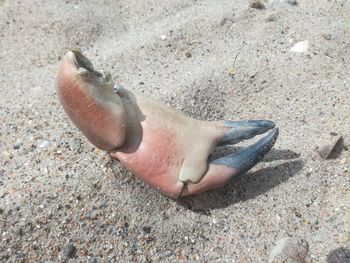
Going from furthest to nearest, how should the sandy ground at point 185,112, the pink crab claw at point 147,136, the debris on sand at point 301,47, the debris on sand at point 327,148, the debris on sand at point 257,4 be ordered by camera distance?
the debris on sand at point 257,4
the debris on sand at point 301,47
the debris on sand at point 327,148
the sandy ground at point 185,112
the pink crab claw at point 147,136

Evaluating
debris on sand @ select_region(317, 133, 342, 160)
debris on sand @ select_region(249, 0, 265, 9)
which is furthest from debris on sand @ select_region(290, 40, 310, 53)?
debris on sand @ select_region(317, 133, 342, 160)

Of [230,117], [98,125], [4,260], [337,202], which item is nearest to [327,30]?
[230,117]

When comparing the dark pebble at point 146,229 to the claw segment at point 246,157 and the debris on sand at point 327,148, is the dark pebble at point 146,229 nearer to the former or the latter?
the claw segment at point 246,157

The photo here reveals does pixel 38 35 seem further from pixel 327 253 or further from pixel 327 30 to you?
pixel 327 253

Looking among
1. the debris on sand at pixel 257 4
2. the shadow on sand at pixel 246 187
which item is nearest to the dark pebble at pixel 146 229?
the shadow on sand at pixel 246 187

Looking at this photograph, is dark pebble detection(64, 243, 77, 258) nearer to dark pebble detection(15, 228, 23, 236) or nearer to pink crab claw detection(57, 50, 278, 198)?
dark pebble detection(15, 228, 23, 236)

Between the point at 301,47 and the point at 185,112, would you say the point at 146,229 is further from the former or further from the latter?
the point at 301,47

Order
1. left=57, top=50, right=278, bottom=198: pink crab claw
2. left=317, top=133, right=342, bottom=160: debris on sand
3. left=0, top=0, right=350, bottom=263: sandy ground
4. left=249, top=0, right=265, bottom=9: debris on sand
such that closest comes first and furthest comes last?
left=57, top=50, right=278, bottom=198: pink crab claw < left=0, top=0, right=350, bottom=263: sandy ground < left=317, top=133, right=342, bottom=160: debris on sand < left=249, top=0, right=265, bottom=9: debris on sand
